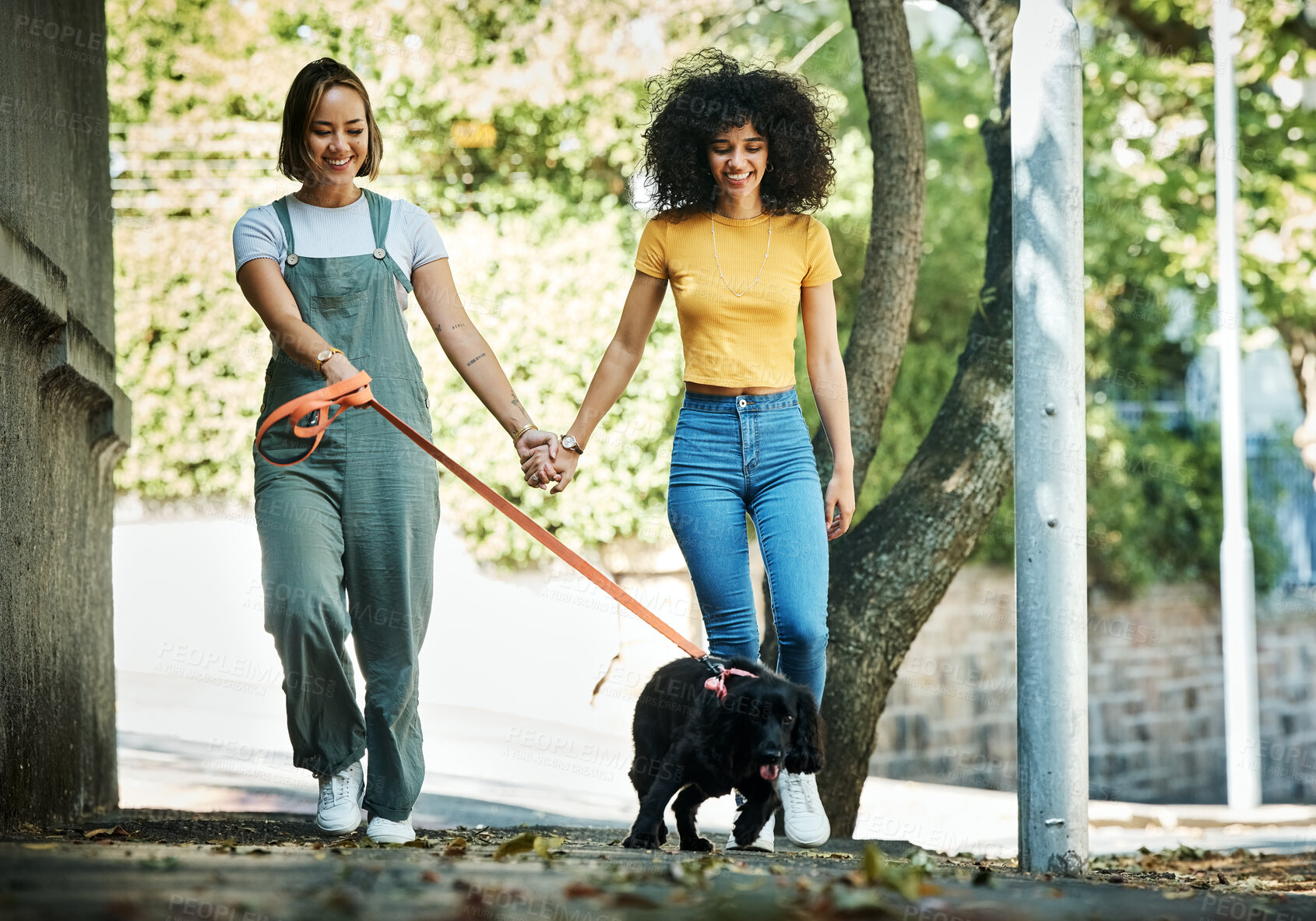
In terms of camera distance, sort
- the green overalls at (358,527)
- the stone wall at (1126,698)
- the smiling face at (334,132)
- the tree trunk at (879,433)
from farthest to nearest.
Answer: the stone wall at (1126,698)
the tree trunk at (879,433)
the smiling face at (334,132)
the green overalls at (358,527)

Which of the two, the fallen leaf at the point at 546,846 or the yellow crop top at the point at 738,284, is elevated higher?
the yellow crop top at the point at 738,284

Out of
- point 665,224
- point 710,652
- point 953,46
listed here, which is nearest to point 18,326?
point 665,224

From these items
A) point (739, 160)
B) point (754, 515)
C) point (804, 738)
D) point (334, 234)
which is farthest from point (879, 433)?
point (334, 234)

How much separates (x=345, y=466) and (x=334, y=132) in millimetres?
937

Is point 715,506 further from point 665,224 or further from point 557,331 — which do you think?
point 557,331

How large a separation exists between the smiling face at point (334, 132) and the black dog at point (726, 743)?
1.74 metres

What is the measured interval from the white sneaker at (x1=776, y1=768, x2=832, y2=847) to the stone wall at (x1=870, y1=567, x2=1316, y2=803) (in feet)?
22.8

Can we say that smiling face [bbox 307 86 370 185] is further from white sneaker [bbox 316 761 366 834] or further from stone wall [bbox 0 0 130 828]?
white sneaker [bbox 316 761 366 834]

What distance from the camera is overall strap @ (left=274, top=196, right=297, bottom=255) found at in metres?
3.74

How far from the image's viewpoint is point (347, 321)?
3.77 meters

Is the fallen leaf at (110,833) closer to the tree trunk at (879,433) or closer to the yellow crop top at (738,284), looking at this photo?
the yellow crop top at (738,284)

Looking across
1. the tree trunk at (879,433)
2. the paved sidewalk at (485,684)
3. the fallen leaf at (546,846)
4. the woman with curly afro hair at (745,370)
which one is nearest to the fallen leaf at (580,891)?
the fallen leaf at (546,846)

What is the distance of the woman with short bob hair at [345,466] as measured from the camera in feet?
12.0

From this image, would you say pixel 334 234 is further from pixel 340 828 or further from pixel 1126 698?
pixel 1126 698
